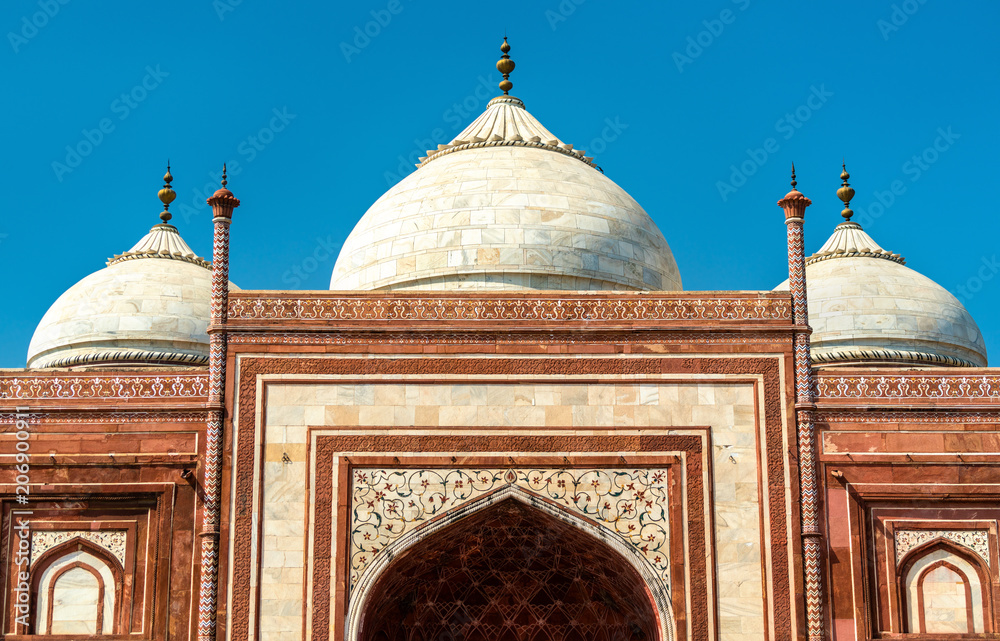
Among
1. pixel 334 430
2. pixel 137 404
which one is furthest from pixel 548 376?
pixel 137 404

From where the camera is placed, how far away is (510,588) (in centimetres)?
1332

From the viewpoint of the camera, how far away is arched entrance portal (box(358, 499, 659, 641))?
481 inches

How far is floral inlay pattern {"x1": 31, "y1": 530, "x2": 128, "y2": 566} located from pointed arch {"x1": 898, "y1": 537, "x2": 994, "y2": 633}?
6.98 meters

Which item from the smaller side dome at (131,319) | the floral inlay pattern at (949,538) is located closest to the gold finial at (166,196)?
the smaller side dome at (131,319)

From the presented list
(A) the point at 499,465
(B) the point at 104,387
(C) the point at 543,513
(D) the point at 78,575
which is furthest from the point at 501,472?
(D) the point at 78,575

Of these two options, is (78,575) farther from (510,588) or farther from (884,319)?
(884,319)

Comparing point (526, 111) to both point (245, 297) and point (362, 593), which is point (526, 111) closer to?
point (245, 297)

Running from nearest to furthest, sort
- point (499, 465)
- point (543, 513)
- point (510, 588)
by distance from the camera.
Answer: point (543, 513), point (499, 465), point (510, 588)

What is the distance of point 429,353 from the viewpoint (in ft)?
40.9

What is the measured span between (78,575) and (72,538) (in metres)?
0.34

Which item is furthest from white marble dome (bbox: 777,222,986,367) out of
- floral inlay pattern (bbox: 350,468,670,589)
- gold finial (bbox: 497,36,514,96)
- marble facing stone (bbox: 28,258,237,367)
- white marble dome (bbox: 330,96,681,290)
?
marble facing stone (bbox: 28,258,237,367)

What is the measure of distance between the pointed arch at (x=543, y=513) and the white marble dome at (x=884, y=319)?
619 cm

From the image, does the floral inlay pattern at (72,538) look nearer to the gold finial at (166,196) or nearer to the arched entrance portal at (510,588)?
the arched entrance portal at (510,588)

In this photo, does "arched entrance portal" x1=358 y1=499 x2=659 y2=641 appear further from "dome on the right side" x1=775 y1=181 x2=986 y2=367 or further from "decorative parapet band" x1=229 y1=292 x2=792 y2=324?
"dome on the right side" x1=775 y1=181 x2=986 y2=367
